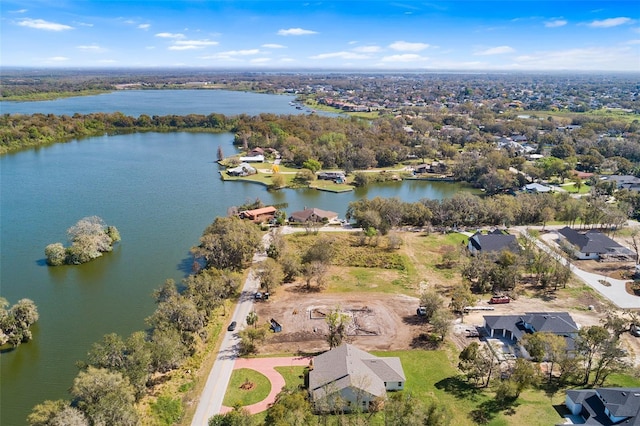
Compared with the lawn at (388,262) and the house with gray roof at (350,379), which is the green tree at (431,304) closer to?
the lawn at (388,262)

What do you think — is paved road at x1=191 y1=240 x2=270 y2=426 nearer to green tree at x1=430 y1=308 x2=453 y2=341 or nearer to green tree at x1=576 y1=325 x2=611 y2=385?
green tree at x1=430 y1=308 x2=453 y2=341

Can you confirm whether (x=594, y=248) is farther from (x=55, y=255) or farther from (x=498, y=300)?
(x=55, y=255)

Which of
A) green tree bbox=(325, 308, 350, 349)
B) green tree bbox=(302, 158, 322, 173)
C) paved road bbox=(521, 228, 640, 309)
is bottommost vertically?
paved road bbox=(521, 228, 640, 309)

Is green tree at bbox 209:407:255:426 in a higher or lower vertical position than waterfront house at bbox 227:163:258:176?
lower

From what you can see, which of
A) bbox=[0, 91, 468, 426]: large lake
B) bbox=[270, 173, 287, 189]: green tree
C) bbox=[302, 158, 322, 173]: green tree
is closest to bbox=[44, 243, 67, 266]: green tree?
bbox=[0, 91, 468, 426]: large lake

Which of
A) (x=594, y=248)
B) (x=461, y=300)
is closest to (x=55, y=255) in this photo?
(x=461, y=300)

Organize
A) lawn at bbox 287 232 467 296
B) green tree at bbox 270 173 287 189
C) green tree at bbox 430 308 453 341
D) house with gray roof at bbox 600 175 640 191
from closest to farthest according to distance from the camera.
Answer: green tree at bbox 430 308 453 341
lawn at bbox 287 232 467 296
house with gray roof at bbox 600 175 640 191
green tree at bbox 270 173 287 189

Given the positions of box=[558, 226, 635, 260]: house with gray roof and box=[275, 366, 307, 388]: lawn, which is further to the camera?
box=[558, 226, 635, 260]: house with gray roof

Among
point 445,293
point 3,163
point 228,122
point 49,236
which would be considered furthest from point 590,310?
point 228,122
